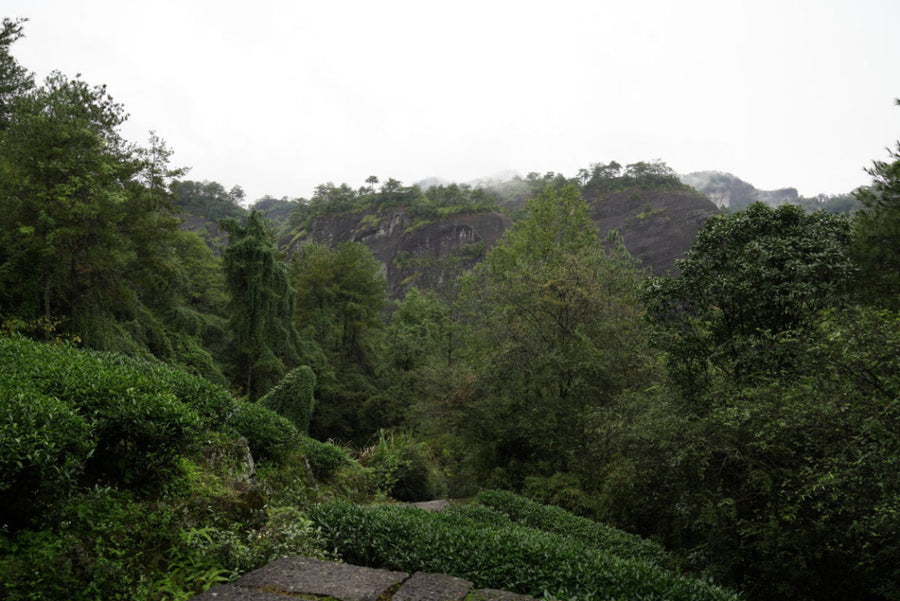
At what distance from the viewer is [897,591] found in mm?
5453

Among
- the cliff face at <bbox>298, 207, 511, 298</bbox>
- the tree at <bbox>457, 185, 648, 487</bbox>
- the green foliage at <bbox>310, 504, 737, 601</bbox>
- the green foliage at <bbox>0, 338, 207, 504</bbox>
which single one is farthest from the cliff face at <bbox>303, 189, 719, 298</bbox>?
the green foliage at <bbox>0, 338, 207, 504</bbox>

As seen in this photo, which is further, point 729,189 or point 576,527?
point 729,189

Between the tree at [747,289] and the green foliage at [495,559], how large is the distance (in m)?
3.99

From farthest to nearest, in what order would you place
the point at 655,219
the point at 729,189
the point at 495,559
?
the point at 729,189 → the point at 655,219 → the point at 495,559

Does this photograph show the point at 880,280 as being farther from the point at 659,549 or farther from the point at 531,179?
the point at 531,179

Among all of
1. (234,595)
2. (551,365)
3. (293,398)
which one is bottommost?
(293,398)

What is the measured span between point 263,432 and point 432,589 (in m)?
5.05

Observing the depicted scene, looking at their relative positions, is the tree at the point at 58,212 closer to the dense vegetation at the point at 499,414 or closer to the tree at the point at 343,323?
the dense vegetation at the point at 499,414

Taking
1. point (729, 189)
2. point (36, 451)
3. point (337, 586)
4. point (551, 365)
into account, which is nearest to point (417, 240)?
point (551, 365)

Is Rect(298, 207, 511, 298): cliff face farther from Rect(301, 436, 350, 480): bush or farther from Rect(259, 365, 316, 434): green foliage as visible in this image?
Rect(301, 436, 350, 480): bush

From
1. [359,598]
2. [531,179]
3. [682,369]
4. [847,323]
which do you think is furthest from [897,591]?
[531,179]

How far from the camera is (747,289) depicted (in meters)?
8.10

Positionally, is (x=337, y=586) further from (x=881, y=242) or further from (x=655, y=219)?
(x=655, y=219)

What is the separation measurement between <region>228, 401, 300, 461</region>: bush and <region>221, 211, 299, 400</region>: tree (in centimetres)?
1116
